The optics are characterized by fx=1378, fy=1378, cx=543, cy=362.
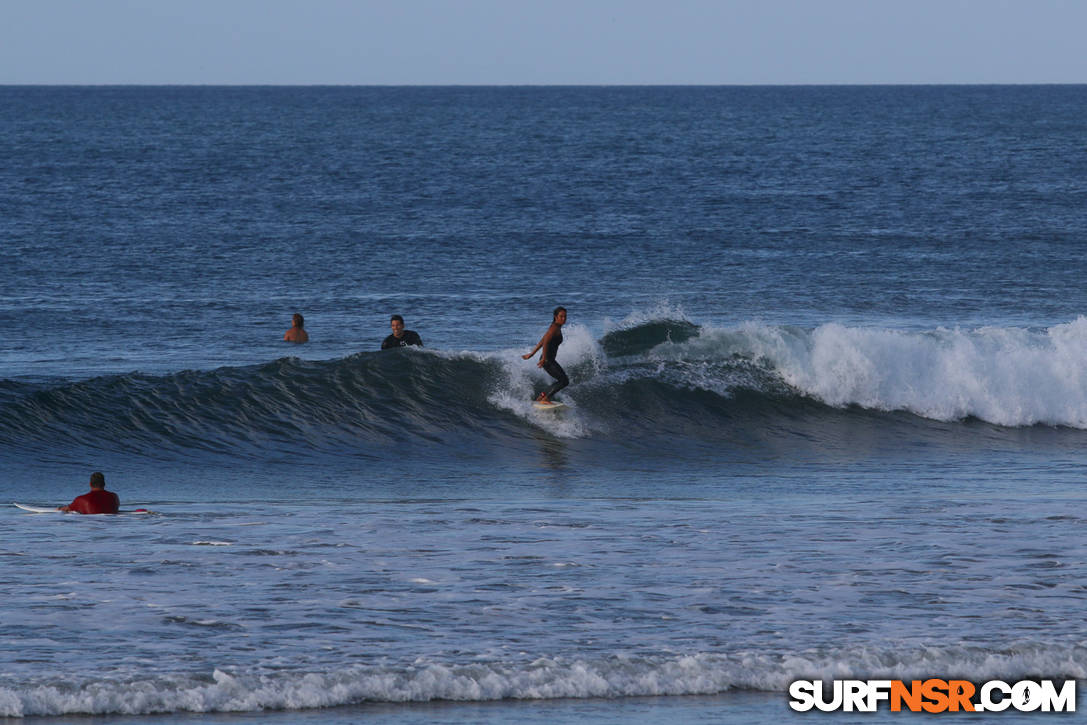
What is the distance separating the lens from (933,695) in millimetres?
8734

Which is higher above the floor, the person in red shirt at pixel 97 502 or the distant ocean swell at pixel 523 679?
the person in red shirt at pixel 97 502

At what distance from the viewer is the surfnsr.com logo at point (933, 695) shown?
28.1 feet

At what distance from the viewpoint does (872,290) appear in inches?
1409

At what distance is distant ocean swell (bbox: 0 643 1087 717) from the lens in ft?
27.7

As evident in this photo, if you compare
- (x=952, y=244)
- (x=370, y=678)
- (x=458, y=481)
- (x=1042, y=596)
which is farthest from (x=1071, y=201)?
(x=370, y=678)

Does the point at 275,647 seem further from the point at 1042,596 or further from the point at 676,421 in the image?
the point at 676,421

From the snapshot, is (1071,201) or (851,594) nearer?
(851,594)

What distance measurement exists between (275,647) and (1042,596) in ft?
18.9

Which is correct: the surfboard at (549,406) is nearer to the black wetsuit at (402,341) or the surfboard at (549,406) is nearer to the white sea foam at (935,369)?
the black wetsuit at (402,341)

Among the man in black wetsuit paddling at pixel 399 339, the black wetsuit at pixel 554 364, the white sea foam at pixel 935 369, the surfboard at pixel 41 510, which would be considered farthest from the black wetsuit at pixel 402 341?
the surfboard at pixel 41 510

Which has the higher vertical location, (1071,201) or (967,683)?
(1071,201)

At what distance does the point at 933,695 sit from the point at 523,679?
2.60 m

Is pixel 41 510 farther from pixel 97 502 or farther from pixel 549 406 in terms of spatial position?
pixel 549 406

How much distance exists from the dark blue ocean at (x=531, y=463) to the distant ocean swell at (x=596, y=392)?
64 mm
